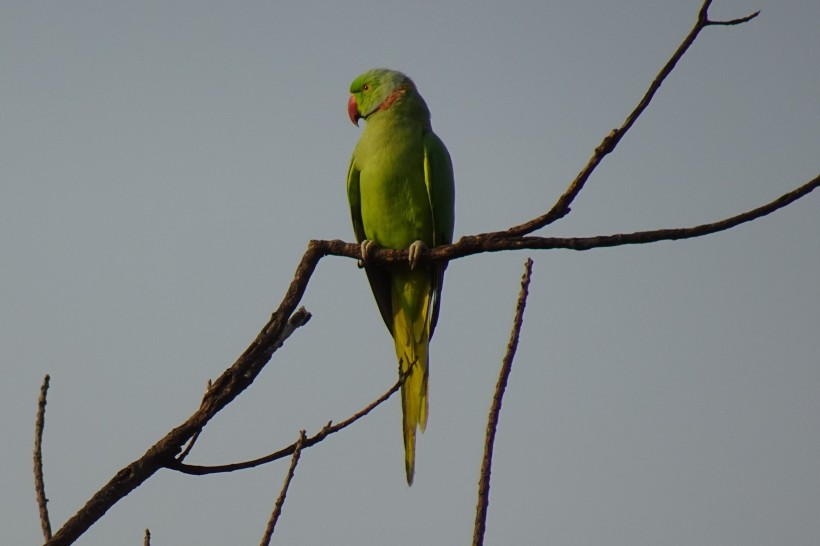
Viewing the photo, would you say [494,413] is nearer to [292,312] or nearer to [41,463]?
[292,312]

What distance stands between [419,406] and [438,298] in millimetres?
842

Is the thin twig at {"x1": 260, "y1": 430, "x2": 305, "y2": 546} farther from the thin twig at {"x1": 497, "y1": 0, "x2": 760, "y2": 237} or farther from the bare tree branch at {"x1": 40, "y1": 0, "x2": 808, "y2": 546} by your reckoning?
the thin twig at {"x1": 497, "y1": 0, "x2": 760, "y2": 237}

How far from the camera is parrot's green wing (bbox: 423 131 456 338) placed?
4.57 metres

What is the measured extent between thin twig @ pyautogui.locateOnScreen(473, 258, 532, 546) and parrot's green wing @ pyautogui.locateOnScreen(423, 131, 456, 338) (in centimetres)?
253

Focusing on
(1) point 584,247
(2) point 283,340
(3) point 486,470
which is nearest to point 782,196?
(1) point 584,247

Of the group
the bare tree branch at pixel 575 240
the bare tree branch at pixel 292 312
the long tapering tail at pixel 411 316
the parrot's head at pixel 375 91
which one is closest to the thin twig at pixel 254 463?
the bare tree branch at pixel 292 312

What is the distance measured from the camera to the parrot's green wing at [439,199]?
4574mm

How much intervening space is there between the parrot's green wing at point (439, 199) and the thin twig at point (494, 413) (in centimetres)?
253

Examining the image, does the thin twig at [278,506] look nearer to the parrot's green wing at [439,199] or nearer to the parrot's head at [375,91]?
the parrot's green wing at [439,199]

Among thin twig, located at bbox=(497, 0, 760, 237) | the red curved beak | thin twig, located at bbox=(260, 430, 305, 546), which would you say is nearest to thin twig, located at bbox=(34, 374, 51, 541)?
thin twig, located at bbox=(260, 430, 305, 546)

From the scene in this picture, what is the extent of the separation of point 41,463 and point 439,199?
298cm

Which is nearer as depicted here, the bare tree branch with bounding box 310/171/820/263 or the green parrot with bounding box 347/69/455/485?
the bare tree branch with bounding box 310/171/820/263

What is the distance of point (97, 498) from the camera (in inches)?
75.0

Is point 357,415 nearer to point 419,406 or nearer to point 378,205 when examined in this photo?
point 419,406
